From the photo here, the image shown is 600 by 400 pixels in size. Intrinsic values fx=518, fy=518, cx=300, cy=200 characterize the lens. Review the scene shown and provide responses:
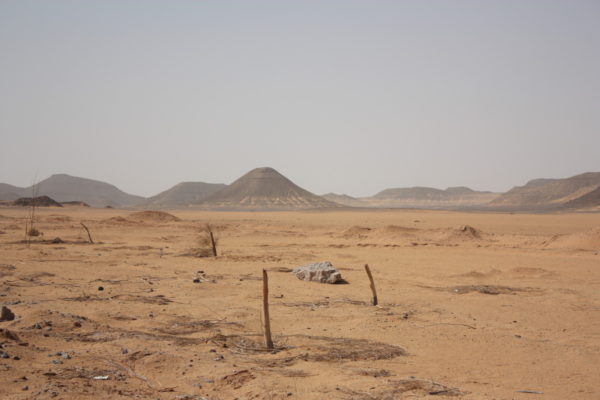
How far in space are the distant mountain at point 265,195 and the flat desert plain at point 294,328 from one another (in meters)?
93.3

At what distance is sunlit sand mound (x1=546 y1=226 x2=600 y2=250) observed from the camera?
20359mm

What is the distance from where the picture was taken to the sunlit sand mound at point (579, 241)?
2036 centimetres

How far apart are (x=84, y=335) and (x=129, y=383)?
2.22 m

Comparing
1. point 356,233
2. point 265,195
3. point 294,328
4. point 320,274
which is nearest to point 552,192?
point 265,195

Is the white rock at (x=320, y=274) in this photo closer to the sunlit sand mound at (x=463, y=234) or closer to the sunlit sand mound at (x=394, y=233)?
the sunlit sand mound at (x=394, y=233)

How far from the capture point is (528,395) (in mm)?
5934

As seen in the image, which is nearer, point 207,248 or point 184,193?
point 207,248

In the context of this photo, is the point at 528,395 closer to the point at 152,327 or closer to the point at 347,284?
the point at 152,327

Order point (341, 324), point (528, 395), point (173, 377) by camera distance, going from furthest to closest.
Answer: point (341, 324), point (173, 377), point (528, 395)

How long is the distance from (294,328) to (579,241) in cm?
1642

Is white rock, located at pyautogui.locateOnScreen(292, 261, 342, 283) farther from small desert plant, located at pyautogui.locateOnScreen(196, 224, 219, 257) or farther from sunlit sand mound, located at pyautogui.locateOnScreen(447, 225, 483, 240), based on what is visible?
sunlit sand mound, located at pyautogui.locateOnScreen(447, 225, 483, 240)

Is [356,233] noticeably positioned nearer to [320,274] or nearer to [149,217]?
[320,274]

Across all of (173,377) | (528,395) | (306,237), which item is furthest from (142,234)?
(528,395)

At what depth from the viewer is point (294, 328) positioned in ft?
29.9
